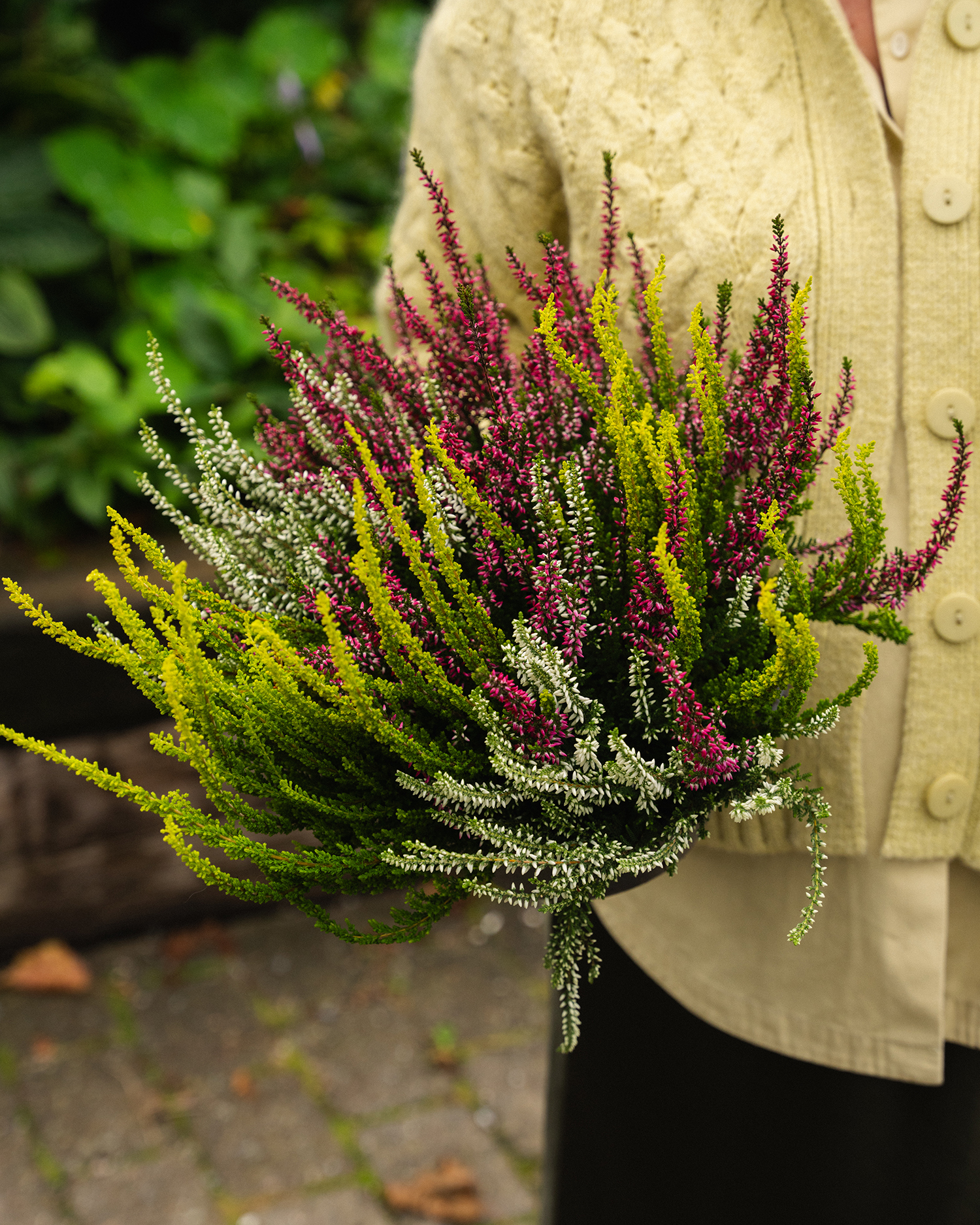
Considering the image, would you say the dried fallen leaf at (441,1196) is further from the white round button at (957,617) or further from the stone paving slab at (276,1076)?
the white round button at (957,617)

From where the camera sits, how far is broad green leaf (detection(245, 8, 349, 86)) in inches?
146

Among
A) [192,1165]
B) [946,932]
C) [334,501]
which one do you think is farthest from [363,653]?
[192,1165]

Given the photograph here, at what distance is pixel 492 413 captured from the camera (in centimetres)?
96

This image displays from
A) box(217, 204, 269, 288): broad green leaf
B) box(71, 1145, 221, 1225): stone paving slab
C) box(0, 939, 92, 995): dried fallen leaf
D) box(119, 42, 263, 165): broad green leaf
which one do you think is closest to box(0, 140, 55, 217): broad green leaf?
box(119, 42, 263, 165): broad green leaf

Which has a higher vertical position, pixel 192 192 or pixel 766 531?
pixel 192 192

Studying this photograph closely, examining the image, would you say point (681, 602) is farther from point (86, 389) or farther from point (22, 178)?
point (22, 178)

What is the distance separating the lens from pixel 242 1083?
2697 mm

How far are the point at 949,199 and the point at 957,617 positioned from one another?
42cm

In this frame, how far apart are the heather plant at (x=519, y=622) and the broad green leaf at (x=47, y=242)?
2369 millimetres

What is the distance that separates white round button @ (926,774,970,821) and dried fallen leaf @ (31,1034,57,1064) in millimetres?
2295

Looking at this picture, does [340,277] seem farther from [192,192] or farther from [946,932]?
[946,932]

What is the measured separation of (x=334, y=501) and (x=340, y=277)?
2.82 m

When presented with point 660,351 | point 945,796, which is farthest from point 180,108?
point 945,796

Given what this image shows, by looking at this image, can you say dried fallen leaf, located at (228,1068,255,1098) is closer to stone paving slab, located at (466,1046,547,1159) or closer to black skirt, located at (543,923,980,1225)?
stone paving slab, located at (466,1046,547,1159)
